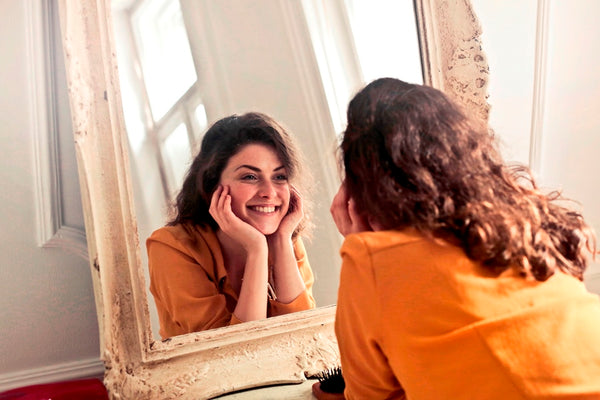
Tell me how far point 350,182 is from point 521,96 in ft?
3.65

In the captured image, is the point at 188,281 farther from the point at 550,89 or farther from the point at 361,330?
the point at 550,89

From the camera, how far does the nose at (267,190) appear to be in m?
1.25

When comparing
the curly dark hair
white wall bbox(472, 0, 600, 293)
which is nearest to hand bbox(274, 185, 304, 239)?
the curly dark hair

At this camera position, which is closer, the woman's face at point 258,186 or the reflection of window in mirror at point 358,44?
the woman's face at point 258,186

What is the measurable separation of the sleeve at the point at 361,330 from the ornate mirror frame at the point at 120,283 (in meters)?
0.30

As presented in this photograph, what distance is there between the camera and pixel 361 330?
86cm

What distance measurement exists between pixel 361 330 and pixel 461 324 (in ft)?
0.50

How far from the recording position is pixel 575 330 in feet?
2.58

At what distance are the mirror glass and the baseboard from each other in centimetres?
28

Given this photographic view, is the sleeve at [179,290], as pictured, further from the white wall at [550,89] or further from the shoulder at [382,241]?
the white wall at [550,89]

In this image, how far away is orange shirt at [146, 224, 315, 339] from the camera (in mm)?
1162

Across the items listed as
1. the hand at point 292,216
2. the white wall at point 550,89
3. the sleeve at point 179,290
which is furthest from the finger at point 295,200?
the white wall at point 550,89

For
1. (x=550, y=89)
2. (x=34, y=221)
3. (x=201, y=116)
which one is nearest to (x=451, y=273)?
(x=201, y=116)

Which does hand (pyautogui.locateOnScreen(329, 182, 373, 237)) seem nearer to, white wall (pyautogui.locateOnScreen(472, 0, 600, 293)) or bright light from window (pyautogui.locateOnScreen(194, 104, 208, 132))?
bright light from window (pyautogui.locateOnScreen(194, 104, 208, 132))
